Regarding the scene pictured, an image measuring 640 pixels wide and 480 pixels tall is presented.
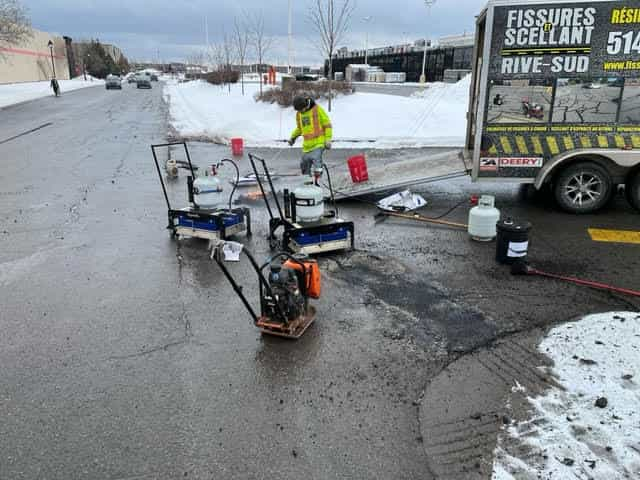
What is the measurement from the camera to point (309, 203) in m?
6.89

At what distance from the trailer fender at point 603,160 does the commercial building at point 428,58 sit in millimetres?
30068

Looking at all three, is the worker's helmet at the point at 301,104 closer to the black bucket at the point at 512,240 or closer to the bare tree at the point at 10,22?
the black bucket at the point at 512,240

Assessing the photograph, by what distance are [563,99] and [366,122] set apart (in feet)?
43.4

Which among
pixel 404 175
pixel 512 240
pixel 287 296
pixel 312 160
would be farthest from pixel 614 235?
pixel 287 296

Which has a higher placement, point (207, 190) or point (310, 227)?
point (207, 190)

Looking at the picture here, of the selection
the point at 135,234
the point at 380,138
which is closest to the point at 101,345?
the point at 135,234

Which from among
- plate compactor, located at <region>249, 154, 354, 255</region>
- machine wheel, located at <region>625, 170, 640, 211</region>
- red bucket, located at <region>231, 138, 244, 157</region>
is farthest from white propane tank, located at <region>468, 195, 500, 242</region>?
red bucket, located at <region>231, 138, 244, 157</region>

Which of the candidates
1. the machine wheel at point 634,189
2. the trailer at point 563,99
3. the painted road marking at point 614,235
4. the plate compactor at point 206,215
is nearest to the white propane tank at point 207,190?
the plate compactor at point 206,215

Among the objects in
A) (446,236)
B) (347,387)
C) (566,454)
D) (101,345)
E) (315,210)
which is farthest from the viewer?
(446,236)

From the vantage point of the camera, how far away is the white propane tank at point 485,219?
7411 mm

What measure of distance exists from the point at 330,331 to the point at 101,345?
6.99 ft

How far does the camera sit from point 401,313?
17.4ft

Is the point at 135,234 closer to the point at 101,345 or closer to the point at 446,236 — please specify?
the point at 101,345

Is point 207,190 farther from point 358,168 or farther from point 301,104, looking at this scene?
point 358,168
